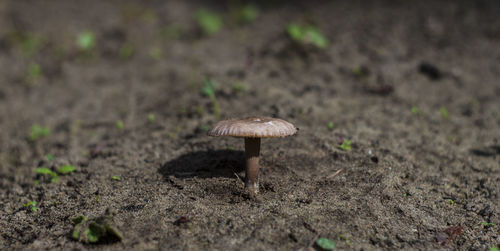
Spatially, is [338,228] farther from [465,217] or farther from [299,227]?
[465,217]

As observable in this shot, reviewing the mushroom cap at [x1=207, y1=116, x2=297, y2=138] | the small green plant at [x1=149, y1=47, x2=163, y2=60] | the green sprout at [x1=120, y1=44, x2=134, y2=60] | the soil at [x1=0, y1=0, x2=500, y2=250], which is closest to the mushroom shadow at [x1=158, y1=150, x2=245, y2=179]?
the soil at [x1=0, y1=0, x2=500, y2=250]

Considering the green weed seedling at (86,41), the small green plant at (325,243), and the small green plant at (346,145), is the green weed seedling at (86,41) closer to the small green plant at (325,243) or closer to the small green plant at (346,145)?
the small green plant at (346,145)

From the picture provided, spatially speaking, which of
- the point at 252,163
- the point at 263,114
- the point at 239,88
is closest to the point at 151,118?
the point at 239,88

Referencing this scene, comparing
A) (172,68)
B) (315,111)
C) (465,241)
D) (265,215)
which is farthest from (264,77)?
(465,241)

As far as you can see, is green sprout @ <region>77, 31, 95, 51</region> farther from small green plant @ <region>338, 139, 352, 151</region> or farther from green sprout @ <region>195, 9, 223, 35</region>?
small green plant @ <region>338, 139, 352, 151</region>

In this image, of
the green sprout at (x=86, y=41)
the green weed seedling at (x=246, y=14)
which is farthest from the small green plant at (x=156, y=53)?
the green weed seedling at (x=246, y=14)

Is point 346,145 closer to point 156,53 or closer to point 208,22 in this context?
point 156,53
